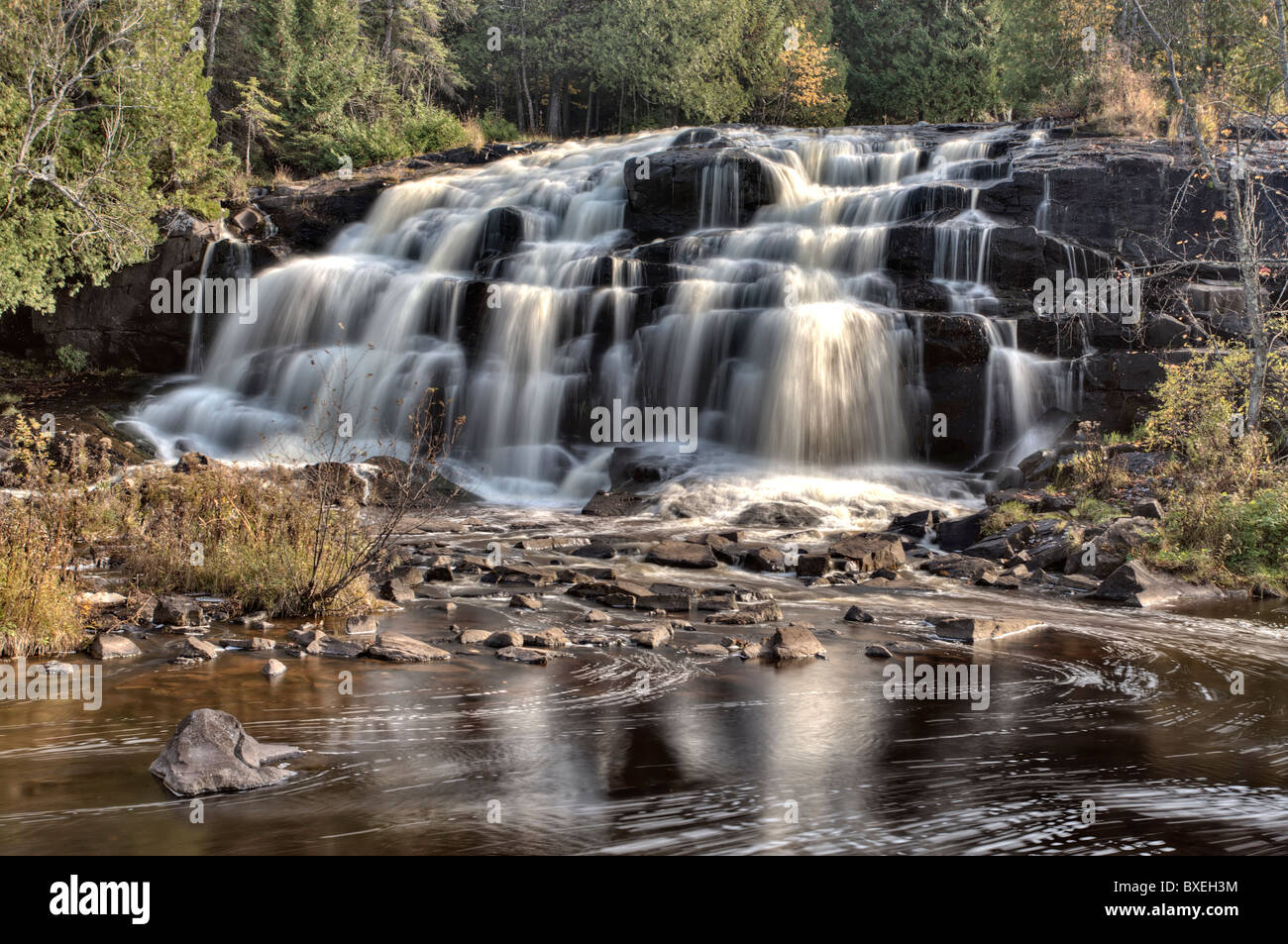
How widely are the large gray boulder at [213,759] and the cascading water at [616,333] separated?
12205 millimetres

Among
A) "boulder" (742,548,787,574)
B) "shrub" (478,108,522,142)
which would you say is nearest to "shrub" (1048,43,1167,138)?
"boulder" (742,548,787,574)

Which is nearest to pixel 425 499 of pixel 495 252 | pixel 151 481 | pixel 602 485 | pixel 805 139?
pixel 602 485

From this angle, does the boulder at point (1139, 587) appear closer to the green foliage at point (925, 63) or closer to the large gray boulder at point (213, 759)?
the large gray boulder at point (213, 759)

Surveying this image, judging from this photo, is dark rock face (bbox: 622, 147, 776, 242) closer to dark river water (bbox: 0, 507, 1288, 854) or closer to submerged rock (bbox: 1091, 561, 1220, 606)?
submerged rock (bbox: 1091, 561, 1220, 606)

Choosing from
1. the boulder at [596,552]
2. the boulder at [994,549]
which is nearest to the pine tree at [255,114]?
the boulder at [596,552]

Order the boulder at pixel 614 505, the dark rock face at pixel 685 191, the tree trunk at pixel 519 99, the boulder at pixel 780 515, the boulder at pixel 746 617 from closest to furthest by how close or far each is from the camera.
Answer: the boulder at pixel 746 617 < the boulder at pixel 780 515 < the boulder at pixel 614 505 < the dark rock face at pixel 685 191 < the tree trunk at pixel 519 99

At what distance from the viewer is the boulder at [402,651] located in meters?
7.29

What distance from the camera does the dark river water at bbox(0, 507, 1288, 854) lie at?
4.30m

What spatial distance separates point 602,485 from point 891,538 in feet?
→ 22.9

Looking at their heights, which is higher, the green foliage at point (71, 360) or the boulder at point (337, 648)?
the green foliage at point (71, 360)

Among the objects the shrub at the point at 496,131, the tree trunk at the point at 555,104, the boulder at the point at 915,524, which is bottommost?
the boulder at the point at 915,524

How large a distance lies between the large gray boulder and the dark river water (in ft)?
0.31

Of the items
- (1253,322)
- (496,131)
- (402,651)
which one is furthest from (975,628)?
(496,131)

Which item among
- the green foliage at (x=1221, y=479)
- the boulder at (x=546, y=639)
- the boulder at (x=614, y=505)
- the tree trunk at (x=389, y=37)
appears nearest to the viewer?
the boulder at (x=546, y=639)
